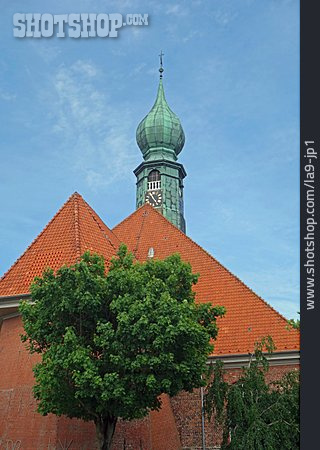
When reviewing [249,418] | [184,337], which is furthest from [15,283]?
[249,418]

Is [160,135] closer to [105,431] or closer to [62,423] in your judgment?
[62,423]

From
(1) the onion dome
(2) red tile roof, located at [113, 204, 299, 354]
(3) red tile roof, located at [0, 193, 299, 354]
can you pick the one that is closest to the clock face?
(1) the onion dome

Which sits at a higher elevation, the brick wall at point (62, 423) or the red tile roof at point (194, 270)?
the red tile roof at point (194, 270)

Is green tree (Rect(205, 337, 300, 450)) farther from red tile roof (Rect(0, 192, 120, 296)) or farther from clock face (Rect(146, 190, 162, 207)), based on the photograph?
clock face (Rect(146, 190, 162, 207))

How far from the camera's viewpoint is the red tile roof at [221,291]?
1725cm

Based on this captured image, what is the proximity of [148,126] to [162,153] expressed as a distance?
7.04 ft

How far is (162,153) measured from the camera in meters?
35.3

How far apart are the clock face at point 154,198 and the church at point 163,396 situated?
998 cm

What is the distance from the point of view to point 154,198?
33.3 metres

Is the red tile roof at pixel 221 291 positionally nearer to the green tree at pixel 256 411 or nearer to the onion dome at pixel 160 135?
→ the green tree at pixel 256 411
